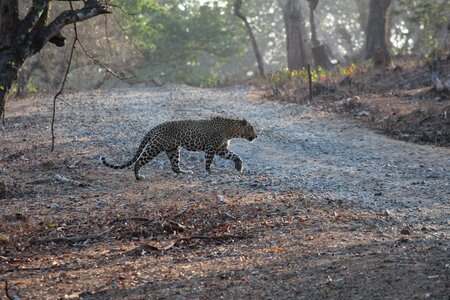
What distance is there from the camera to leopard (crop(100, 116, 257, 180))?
575 inches

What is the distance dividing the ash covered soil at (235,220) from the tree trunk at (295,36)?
16.9 meters

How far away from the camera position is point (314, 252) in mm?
9250

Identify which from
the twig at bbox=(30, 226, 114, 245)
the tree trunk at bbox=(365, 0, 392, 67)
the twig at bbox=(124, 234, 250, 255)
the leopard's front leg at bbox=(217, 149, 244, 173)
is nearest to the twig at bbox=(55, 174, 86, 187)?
the leopard's front leg at bbox=(217, 149, 244, 173)

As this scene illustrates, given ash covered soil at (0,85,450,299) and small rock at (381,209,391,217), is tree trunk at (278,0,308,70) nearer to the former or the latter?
ash covered soil at (0,85,450,299)

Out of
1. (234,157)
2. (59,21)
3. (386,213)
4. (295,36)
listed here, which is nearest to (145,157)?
(234,157)

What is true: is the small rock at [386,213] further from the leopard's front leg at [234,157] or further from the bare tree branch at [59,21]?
the bare tree branch at [59,21]

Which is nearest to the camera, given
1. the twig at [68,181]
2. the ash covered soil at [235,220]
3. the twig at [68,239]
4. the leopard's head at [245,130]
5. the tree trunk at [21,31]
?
the ash covered soil at [235,220]

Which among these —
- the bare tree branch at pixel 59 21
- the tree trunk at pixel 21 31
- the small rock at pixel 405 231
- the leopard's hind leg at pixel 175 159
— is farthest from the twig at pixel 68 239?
the leopard's hind leg at pixel 175 159

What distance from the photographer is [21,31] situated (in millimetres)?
11422

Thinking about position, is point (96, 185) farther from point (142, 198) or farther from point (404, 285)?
point (404, 285)

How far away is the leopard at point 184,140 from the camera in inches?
575

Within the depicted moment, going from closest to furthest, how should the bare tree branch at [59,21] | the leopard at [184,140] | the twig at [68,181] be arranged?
the bare tree branch at [59,21]
the twig at [68,181]
the leopard at [184,140]

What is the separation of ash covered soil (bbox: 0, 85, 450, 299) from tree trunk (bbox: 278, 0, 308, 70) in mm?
16937

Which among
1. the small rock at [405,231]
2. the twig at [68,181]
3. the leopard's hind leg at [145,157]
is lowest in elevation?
the small rock at [405,231]
